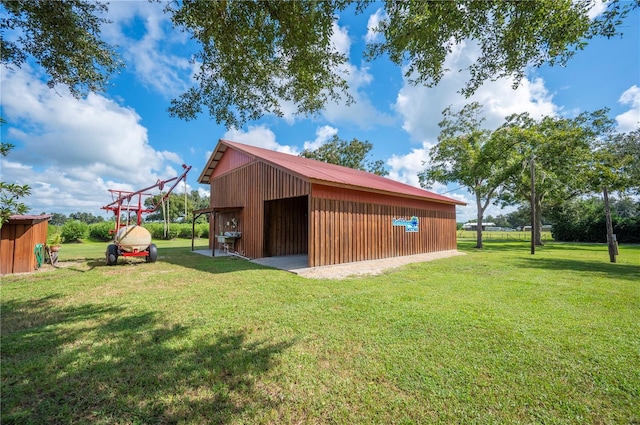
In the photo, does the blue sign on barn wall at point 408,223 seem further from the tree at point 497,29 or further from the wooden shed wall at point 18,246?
the wooden shed wall at point 18,246

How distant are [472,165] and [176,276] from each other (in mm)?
21192

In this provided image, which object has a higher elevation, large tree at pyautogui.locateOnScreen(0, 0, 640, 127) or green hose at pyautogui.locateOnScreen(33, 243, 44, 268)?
large tree at pyautogui.locateOnScreen(0, 0, 640, 127)

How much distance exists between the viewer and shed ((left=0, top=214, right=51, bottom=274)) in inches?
300

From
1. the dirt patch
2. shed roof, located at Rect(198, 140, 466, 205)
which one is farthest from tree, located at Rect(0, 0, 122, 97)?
the dirt patch

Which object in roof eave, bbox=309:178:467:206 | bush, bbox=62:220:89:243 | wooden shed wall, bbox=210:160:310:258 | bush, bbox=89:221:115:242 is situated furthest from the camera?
bush, bbox=89:221:115:242

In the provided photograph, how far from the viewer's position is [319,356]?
3.08 metres

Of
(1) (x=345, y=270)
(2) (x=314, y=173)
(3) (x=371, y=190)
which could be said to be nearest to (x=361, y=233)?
(3) (x=371, y=190)

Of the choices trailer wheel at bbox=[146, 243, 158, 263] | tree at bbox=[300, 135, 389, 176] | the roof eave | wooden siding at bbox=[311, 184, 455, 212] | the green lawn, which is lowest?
the green lawn

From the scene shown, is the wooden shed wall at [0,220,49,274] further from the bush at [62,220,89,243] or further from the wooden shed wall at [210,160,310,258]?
the bush at [62,220,89,243]

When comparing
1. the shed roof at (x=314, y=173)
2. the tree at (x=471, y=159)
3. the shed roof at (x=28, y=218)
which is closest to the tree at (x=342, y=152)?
the tree at (x=471, y=159)

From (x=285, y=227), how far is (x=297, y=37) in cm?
984

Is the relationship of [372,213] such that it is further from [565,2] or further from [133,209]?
[133,209]

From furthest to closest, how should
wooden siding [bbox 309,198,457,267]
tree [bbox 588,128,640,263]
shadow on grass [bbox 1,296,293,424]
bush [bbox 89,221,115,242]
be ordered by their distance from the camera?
1. bush [bbox 89,221,115,242]
2. tree [bbox 588,128,640,263]
3. wooden siding [bbox 309,198,457,267]
4. shadow on grass [bbox 1,296,293,424]

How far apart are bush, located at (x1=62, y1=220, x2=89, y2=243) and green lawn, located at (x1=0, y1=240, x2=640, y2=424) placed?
21476 millimetres
